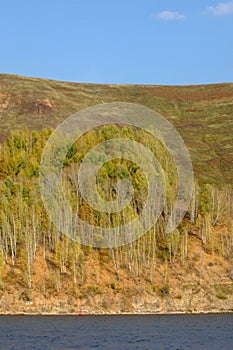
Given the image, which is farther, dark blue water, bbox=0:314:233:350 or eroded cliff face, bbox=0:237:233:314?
eroded cliff face, bbox=0:237:233:314

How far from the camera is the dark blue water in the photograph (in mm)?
62438

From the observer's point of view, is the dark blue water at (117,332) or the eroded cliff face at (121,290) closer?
the dark blue water at (117,332)

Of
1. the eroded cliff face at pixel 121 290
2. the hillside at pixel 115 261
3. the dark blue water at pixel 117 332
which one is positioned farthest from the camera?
the hillside at pixel 115 261

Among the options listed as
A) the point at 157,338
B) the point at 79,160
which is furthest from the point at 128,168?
the point at 157,338

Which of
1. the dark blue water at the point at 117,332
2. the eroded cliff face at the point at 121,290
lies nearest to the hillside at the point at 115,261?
the eroded cliff face at the point at 121,290

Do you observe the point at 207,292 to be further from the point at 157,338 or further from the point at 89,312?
the point at 157,338

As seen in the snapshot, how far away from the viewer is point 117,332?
247 feet

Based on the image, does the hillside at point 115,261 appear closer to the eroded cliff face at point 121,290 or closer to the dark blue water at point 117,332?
the eroded cliff face at point 121,290

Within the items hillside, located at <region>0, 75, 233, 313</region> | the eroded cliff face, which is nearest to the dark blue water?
the eroded cliff face

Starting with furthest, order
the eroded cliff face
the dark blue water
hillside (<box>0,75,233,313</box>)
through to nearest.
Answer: hillside (<box>0,75,233,313</box>) → the eroded cliff face → the dark blue water

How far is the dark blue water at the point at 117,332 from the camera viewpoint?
205 feet

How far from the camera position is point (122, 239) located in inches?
4801

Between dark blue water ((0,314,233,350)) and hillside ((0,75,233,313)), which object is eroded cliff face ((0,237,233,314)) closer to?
hillside ((0,75,233,313))

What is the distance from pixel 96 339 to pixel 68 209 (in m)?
59.5
